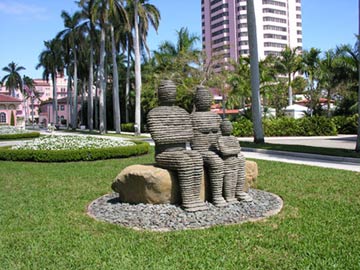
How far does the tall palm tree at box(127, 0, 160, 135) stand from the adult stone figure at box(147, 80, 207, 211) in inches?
928

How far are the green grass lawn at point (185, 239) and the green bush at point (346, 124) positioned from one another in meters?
23.7

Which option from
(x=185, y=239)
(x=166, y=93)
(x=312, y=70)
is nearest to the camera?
(x=185, y=239)

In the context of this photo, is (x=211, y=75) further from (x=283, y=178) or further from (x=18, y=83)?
(x=18, y=83)

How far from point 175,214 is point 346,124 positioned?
1073 inches

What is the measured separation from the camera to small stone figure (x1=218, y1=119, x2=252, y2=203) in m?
6.12

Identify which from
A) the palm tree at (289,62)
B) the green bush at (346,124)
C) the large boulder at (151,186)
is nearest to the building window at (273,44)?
the palm tree at (289,62)

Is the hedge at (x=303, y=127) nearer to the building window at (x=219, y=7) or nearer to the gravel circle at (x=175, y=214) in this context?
the gravel circle at (x=175, y=214)

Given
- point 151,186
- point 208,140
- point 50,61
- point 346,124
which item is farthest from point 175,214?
point 50,61

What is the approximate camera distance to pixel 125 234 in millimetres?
4930

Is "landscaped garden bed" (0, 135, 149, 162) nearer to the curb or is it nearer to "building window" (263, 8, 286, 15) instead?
the curb

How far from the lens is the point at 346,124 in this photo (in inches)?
1152

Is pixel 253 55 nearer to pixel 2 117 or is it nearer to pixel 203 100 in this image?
pixel 203 100

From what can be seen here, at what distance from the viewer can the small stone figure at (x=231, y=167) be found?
20.1 feet

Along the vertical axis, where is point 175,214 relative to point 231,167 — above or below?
below
